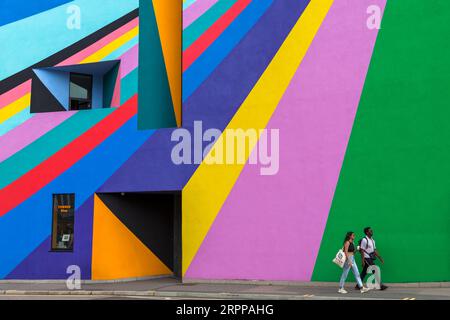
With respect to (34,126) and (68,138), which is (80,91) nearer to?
(34,126)

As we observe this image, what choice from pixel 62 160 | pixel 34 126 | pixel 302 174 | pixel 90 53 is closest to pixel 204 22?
pixel 90 53

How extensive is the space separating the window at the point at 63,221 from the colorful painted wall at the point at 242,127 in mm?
266

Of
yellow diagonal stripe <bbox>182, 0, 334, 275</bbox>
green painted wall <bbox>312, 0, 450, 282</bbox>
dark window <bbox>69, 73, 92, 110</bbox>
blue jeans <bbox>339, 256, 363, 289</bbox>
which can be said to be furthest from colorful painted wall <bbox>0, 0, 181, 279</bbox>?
blue jeans <bbox>339, 256, 363, 289</bbox>

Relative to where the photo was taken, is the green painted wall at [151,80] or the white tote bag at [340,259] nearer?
the white tote bag at [340,259]

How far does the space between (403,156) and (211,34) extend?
7.47 metres

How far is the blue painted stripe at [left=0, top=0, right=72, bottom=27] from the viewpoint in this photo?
21125 millimetres

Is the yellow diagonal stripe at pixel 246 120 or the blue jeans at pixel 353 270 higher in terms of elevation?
the yellow diagonal stripe at pixel 246 120

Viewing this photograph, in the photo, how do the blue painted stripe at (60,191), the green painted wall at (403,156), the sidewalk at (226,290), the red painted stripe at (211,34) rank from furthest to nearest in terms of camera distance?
1. the blue painted stripe at (60,191)
2. the red painted stripe at (211,34)
3. the green painted wall at (403,156)
4. the sidewalk at (226,290)

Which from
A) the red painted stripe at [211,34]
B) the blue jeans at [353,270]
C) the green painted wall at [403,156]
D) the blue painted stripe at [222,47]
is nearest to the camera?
the blue jeans at [353,270]

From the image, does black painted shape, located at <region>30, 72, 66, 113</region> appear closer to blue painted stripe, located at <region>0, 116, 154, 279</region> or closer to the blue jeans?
blue painted stripe, located at <region>0, 116, 154, 279</region>

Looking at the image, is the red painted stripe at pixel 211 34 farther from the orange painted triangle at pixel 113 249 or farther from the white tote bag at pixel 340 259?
the white tote bag at pixel 340 259

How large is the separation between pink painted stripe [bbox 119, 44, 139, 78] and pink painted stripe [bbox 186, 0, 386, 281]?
17.6 feet

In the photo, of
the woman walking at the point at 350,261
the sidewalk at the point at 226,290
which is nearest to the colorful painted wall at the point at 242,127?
the sidewalk at the point at 226,290

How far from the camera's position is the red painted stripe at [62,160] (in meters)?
19.7
